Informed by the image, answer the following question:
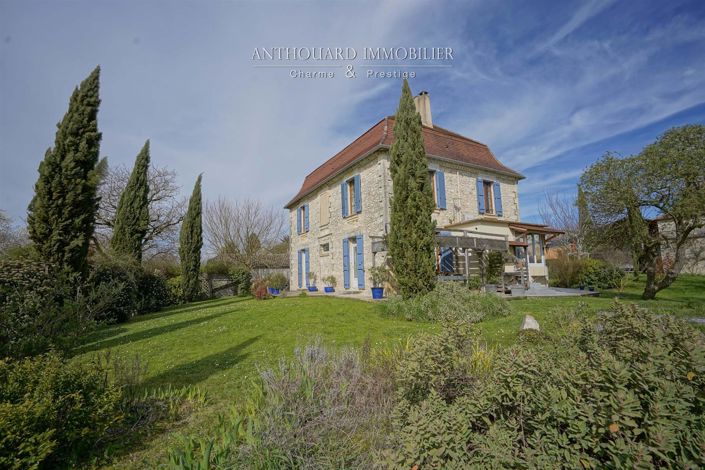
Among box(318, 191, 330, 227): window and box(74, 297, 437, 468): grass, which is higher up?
box(318, 191, 330, 227): window

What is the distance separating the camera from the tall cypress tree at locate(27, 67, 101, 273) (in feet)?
27.6

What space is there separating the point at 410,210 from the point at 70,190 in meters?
9.49

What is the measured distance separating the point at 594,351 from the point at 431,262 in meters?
7.83

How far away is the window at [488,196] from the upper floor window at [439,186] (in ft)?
9.42

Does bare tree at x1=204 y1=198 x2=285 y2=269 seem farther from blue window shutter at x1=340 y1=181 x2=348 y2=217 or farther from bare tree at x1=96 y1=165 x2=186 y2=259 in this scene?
blue window shutter at x1=340 y1=181 x2=348 y2=217

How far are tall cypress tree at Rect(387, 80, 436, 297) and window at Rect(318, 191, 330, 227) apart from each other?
6.74 meters

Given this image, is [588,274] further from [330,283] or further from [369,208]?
[330,283]

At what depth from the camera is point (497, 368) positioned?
2.04 meters

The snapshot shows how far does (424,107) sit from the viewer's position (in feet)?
52.2

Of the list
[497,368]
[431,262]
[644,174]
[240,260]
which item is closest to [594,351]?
[497,368]

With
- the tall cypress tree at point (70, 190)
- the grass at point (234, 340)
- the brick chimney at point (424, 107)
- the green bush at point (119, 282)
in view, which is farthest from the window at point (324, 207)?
the tall cypress tree at point (70, 190)

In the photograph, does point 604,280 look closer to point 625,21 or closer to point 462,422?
point 625,21

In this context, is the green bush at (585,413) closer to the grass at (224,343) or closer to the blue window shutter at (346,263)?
the grass at (224,343)

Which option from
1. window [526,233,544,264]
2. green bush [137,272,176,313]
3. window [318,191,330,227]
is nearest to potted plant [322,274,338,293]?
window [318,191,330,227]
